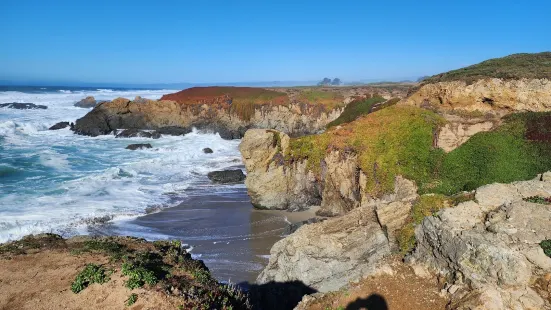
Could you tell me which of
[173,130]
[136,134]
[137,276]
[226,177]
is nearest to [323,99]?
[173,130]

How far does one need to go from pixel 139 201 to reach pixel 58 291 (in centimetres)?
1591

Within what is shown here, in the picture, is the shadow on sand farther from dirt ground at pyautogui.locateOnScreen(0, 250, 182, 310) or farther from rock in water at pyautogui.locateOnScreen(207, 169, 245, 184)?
rock in water at pyautogui.locateOnScreen(207, 169, 245, 184)

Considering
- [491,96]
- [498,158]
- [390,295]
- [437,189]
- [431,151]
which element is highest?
[491,96]

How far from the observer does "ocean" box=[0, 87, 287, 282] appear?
19.2 meters

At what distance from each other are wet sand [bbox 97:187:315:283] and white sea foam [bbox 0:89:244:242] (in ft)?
6.37

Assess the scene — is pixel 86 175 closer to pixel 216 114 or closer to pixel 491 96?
pixel 216 114

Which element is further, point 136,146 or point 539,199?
point 136,146

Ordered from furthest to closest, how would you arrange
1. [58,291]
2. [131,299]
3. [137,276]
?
[137,276]
[58,291]
[131,299]

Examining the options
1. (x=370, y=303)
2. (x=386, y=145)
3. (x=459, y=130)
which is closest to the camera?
(x=370, y=303)

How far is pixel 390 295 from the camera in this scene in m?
10.3

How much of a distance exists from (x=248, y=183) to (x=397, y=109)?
34.5 ft

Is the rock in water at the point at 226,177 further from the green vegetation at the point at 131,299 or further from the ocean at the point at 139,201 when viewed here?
the green vegetation at the point at 131,299

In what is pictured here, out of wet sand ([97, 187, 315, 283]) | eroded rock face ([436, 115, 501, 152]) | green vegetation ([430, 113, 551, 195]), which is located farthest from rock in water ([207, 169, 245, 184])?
green vegetation ([430, 113, 551, 195])

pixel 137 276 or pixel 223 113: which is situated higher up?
pixel 223 113
